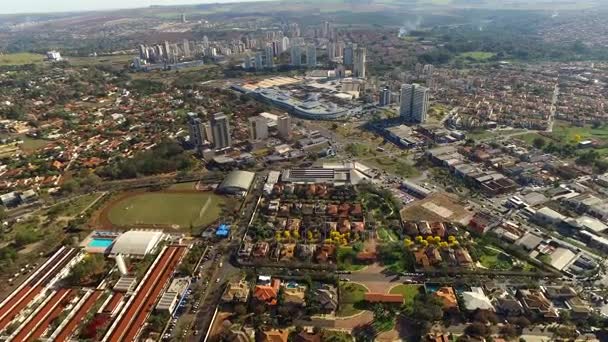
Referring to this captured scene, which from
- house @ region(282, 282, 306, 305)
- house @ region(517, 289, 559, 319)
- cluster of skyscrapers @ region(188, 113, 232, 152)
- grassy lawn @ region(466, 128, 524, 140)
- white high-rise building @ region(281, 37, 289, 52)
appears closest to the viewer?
house @ region(517, 289, 559, 319)

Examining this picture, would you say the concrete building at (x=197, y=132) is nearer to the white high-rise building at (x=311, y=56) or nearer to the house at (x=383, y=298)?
the house at (x=383, y=298)

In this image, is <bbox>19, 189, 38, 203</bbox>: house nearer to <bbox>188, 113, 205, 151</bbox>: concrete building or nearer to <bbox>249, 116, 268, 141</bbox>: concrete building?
<bbox>188, 113, 205, 151</bbox>: concrete building

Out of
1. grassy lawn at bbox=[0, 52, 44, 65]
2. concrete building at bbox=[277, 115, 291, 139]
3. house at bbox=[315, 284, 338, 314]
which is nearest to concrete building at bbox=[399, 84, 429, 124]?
concrete building at bbox=[277, 115, 291, 139]

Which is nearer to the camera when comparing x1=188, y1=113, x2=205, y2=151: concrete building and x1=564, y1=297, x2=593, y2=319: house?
x1=564, y1=297, x2=593, y2=319: house

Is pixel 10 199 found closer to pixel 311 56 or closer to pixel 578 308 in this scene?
pixel 578 308

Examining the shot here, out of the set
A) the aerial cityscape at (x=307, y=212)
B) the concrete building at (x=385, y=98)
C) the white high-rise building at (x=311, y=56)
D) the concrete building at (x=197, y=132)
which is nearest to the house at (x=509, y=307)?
the aerial cityscape at (x=307, y=212)

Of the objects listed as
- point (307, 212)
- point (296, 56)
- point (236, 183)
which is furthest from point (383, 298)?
point (296, 56)

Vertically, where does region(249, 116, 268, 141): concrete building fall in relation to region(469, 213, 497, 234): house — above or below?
above
